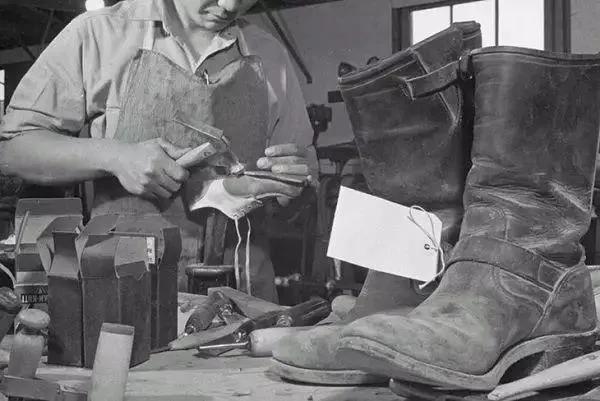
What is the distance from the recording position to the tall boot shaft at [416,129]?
1.05 metres

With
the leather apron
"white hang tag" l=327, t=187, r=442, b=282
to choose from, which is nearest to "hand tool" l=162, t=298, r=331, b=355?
"white hang tag" l=327, t=187, r=442, b=282

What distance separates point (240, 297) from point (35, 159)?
2.55ft

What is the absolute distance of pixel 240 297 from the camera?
1.43 m

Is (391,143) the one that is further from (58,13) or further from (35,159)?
(58,13)

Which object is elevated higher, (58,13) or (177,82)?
(58,13)

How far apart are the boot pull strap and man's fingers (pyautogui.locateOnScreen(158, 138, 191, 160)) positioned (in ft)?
2.88

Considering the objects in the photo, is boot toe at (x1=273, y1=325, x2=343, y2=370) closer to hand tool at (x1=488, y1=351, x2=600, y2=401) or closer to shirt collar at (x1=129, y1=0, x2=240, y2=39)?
→ hand tool at (x1=488, y1=351, x2=600, y2=401)

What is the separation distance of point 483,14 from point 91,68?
4.10 meters

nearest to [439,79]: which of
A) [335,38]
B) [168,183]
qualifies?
[168,183]

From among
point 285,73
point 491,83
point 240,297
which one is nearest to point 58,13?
point 285,73

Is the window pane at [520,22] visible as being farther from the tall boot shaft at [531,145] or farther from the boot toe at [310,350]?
the boot toe at [310,350]

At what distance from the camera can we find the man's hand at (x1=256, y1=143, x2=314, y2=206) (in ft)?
5.92

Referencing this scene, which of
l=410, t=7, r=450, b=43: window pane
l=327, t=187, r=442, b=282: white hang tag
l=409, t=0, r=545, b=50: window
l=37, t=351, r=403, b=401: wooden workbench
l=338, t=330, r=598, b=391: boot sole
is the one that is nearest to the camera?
A: l=338, t=330, r=598, b=391: boot sole

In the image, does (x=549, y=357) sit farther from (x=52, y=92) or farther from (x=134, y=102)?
(x=52, y=92)
